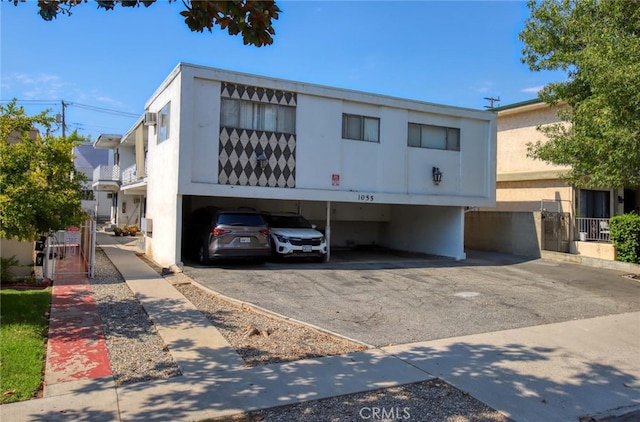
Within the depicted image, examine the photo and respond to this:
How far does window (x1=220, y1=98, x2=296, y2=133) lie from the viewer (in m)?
13.6

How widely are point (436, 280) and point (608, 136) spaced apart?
5349 millimetres

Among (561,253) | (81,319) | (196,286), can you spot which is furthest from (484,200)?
(81,319)

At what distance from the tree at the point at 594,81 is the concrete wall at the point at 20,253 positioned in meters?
13.7

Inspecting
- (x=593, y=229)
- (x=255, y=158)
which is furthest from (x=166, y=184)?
(x=593, y=229)

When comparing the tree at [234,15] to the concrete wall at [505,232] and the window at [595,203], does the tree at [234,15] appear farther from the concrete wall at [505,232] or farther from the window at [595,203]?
the window at [595,203]

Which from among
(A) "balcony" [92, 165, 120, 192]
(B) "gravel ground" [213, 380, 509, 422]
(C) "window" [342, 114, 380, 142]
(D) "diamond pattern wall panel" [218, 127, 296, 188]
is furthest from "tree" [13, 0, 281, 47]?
(A) "balcony" [92, 165, 120, 192]

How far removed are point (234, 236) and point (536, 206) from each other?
1422 centimetres

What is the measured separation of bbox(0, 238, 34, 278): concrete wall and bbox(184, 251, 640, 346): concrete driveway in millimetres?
3551

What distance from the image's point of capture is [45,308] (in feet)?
26.5

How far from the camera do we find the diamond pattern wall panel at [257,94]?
13547mm

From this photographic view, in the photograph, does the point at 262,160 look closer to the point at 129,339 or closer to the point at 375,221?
the point at 129,339

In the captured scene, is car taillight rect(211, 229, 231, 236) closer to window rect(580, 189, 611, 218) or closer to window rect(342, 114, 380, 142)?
window rect(342, 114, 380, 142)

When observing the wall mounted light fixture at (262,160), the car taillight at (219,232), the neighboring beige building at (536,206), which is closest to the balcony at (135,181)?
the wall mounted light fixture at (262,160)

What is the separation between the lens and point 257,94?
45.9 ft
